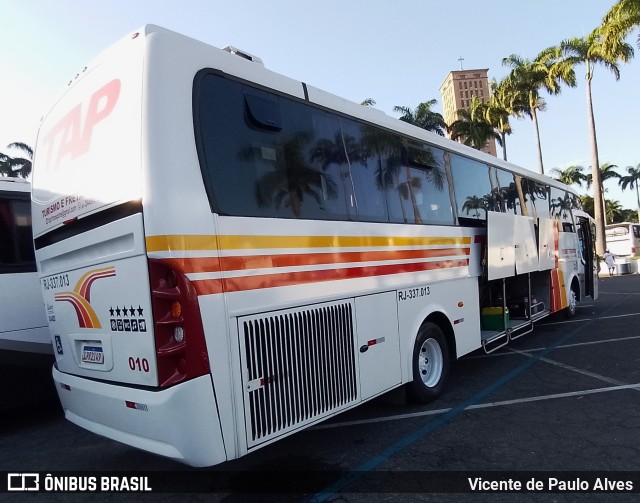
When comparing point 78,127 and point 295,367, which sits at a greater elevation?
point 78,127

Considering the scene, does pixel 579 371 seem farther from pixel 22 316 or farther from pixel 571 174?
pixel 571 174

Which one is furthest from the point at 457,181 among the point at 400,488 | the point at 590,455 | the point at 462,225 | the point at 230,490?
the point at 230,490

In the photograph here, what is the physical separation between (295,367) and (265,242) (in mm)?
984

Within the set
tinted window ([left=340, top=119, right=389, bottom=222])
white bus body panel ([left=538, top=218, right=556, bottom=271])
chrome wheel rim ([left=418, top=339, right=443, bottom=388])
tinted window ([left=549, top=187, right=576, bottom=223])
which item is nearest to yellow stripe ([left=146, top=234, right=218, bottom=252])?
tinted window ([left=340, top=119, right=389, bottom=222])

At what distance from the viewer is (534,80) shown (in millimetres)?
29531

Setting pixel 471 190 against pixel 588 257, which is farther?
pixel 588 257

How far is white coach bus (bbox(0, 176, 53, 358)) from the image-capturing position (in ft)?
16.6

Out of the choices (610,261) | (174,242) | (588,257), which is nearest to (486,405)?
(174,242)

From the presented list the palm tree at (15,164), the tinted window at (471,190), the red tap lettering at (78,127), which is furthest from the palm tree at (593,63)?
the palm tree at (15,164)

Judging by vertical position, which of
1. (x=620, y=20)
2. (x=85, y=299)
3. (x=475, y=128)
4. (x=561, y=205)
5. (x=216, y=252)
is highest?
(x=620, y=20)

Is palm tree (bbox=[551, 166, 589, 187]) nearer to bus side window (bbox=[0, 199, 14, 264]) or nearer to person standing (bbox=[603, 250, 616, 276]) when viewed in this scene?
person standing (bbox=[603, 250, 616, 276])

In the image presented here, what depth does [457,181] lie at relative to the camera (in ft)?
20.4

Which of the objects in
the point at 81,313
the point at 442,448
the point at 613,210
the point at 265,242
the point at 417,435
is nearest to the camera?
the point at 265,242

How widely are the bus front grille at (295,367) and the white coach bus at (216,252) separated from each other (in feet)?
0.04
